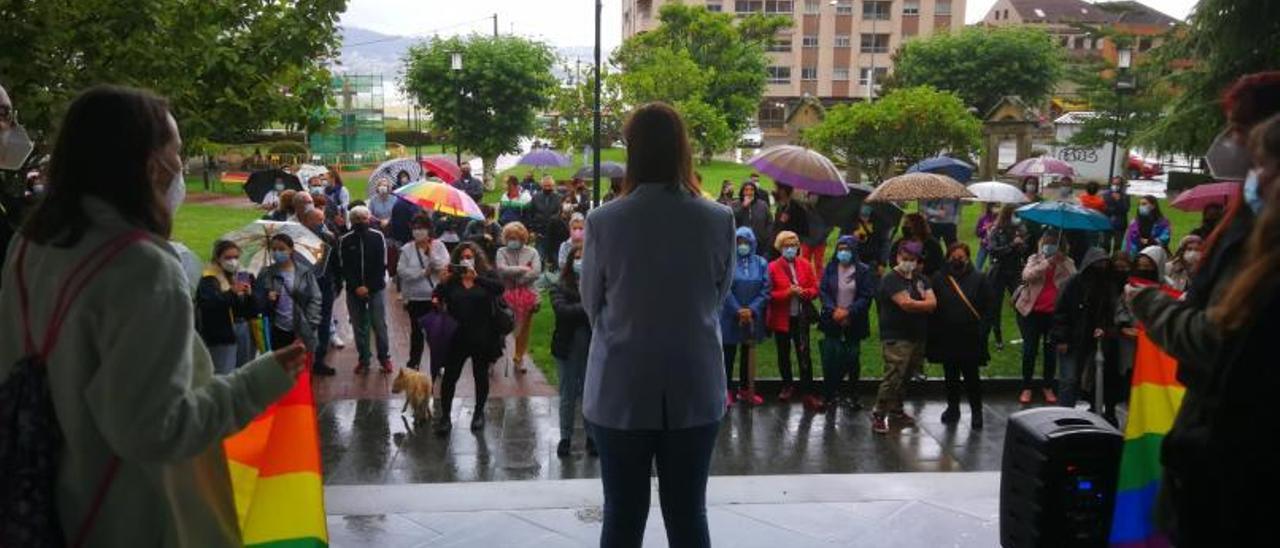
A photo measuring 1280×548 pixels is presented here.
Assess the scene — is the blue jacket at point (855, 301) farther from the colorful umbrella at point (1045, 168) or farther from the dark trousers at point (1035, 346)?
the colorful umbrella at point (1045, 168)

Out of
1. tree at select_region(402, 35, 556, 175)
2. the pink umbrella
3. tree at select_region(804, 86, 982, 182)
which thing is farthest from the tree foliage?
tree at select_region(402, 35, 556, 175)

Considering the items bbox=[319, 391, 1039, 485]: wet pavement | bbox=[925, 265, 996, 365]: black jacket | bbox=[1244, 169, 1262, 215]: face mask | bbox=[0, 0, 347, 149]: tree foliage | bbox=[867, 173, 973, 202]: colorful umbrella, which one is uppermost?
bbox=[0, 0, 347, 149]: tree foliage

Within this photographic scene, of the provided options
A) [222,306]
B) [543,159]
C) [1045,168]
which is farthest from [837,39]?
[222,306]

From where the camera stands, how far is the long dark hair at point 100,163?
7.34 feet

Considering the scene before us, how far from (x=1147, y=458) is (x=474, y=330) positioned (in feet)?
20.5

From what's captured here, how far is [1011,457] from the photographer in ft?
13.5

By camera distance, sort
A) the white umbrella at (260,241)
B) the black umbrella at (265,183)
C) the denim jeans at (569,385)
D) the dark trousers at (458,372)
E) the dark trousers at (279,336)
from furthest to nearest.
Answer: the black umbrella at (265,183) → the dark trousers at (279,336) → the white umbrella at (260,241) → the dark trousers at (458,372) → the denim jeans at (569,385)

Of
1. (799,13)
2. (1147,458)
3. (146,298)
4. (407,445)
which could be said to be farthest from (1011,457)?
(799,13)

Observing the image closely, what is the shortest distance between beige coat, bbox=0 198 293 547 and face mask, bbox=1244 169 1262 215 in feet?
7.41

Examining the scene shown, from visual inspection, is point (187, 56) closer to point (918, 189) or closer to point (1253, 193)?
point (1253, 193)

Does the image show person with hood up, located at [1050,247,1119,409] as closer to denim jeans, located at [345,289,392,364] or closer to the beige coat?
denim jeans, located at [345,289,392,364]

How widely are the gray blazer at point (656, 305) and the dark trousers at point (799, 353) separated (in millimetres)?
7013

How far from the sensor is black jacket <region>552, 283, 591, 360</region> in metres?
8.22

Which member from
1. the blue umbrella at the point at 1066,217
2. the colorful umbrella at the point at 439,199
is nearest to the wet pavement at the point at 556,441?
the blue umbrella at the point at 1066,217
